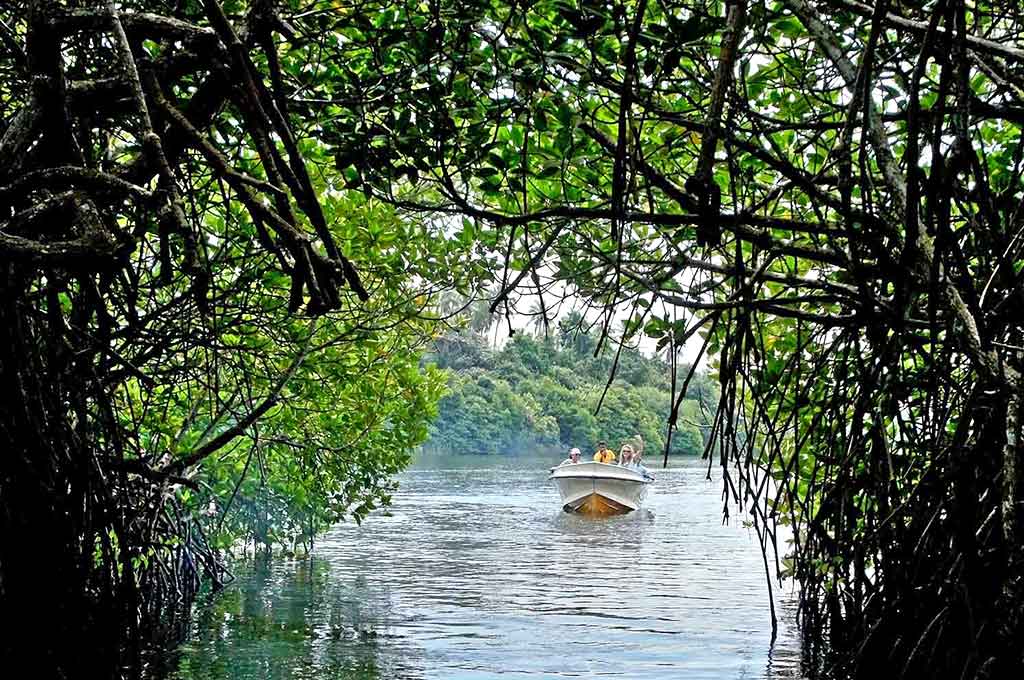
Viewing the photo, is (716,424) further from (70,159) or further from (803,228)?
(70,159)

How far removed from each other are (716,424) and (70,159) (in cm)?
213

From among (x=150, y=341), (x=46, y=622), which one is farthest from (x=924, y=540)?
(x=150, y=341)

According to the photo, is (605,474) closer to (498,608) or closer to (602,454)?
(602,454)

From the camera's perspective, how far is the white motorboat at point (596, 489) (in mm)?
25703

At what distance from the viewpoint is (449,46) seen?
4.62m

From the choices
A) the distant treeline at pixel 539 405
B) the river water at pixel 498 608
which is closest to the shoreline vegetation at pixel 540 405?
the distant treeline at pixel 539 405

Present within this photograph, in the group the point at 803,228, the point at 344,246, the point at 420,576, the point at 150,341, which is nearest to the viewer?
the point at 803,228

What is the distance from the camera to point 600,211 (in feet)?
12.6

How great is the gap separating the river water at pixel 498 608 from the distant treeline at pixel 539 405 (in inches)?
1244

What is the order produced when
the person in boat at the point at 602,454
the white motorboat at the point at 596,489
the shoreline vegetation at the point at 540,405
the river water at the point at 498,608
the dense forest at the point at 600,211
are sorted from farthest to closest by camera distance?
the shoreline vegetation at the point at 540,405 → the person in boat at the point at 602,454 → the white motorboat at the point at 596,489 → the river water at the point at 498,608 → the dense forest at the point at 600,211

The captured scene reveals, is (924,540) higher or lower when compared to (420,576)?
higher

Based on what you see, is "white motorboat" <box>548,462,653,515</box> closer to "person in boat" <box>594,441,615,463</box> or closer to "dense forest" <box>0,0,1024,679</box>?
"person in boat" <box>594,441,615,463</box>

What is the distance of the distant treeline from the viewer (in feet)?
176

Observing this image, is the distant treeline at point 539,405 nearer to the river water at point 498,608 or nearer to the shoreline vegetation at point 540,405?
the shoreline vegetation at point 540,405
